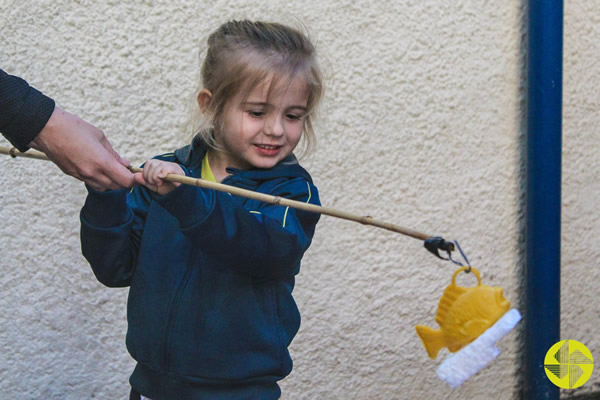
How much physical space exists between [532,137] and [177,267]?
1.89m

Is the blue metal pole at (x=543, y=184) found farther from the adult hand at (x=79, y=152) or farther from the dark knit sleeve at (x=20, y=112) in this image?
the dark knit sleeve at (x=20, y=112)

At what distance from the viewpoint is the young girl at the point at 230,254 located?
5.42 ft

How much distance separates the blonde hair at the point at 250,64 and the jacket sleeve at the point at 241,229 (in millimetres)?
270

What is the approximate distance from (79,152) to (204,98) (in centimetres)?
41

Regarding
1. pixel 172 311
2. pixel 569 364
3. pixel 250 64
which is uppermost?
pixel 250 64

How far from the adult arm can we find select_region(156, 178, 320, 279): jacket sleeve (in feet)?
0.51

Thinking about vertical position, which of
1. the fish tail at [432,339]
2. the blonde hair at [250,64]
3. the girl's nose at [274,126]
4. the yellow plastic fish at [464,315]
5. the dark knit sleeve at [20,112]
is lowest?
the fish tail at [432,339]

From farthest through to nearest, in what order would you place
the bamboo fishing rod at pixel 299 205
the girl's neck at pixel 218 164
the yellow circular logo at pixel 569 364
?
the yellow circular logo at pixel 569 364 < the girl's neck at pixel 218 164 < the bamboo fishing rod at pixel 299 205

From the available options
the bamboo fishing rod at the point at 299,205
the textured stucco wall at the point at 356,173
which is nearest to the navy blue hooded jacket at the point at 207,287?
the bamboo fishing rod at the point at 299,205

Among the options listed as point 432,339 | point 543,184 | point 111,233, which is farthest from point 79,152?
point 543,184

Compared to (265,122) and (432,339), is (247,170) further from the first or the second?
(432,339)

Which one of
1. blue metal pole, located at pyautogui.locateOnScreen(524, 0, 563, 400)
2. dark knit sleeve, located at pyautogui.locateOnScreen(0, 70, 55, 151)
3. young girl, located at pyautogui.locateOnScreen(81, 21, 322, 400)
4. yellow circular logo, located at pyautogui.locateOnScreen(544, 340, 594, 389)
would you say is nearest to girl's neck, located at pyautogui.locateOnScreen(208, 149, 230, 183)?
young girl, located at pyautogui.locateOnScreen(81, 21, 322, 400)

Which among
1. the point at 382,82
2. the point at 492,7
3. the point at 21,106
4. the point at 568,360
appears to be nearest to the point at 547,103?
the point at 492,7

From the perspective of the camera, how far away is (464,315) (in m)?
1.47
